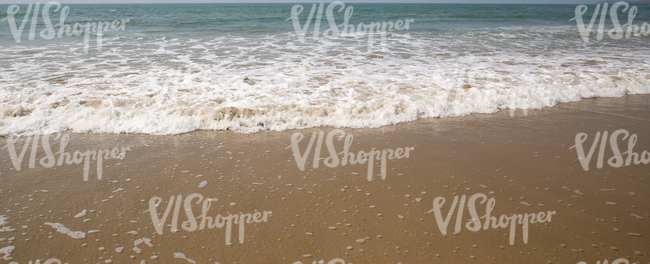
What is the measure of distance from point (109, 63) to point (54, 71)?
125 centimetres

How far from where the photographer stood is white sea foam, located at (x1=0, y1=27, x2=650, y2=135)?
5.14 meters

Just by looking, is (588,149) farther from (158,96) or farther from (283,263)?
(158,96)

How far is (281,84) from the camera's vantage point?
22.5 ft

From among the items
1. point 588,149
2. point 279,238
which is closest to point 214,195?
point 279,238

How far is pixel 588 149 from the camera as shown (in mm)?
4262
